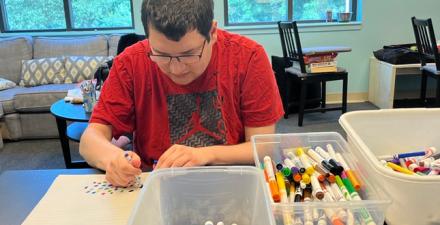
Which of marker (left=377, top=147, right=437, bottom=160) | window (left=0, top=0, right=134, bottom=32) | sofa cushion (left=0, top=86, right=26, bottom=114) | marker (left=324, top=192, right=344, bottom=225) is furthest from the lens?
window (left=0, top=0, right=134, bottom=32)

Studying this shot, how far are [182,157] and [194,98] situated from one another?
255 mm

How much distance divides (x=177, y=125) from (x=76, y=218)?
1.32ft

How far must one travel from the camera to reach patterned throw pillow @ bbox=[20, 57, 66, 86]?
372 centimetres

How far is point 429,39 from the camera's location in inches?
126

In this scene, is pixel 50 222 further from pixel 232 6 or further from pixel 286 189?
pixel 232 6

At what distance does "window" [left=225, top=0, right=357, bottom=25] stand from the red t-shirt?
10.6ft

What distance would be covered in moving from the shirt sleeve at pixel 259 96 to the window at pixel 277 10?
3244mm

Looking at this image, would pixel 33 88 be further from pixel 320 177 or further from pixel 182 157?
pixel 320 177

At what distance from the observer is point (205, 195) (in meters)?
0.80

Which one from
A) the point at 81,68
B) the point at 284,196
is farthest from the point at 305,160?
the point at 81,68

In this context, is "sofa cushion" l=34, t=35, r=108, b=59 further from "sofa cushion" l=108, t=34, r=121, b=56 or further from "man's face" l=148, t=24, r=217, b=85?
"man's face" l=148, t=24, r=217, b=85

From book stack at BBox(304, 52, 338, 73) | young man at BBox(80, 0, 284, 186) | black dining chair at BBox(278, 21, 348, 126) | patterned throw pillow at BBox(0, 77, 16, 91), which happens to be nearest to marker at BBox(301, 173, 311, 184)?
young man at BBox(80, 0, 284, 186)

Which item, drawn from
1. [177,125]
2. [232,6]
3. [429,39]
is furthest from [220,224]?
[232,6]

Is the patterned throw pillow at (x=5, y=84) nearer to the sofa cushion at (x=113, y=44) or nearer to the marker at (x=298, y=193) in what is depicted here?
the sofa cushion at (x=113, y=44)
